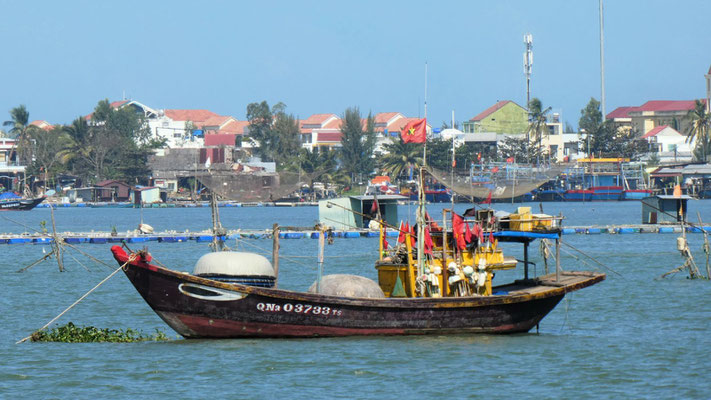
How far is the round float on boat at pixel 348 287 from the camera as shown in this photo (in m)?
26.5

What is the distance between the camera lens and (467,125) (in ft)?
583

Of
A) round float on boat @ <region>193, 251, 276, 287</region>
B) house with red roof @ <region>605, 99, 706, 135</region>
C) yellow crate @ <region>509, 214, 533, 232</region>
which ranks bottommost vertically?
round float on boat @ <region>193, 251, 276, 287</region>

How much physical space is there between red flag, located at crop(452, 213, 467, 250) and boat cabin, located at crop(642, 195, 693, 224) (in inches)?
1662

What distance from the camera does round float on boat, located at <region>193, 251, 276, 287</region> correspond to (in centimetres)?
2586

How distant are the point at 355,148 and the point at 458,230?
13362 cm

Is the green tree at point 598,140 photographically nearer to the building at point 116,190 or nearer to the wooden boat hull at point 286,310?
the building at point 116,190

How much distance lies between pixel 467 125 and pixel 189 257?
122003 mm

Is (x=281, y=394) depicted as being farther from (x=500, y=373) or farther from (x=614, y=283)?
(x=614, y=283)

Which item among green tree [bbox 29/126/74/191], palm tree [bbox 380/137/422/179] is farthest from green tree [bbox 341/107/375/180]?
green tree [bbox 29/126/74/191]

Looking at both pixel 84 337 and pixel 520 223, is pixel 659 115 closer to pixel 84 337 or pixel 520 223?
pixel 520 223

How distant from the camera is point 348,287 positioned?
2650cm

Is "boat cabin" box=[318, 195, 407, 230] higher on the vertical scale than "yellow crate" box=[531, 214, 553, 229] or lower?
lower

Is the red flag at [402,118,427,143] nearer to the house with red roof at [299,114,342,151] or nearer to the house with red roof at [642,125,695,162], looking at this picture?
the house with red roof at [299,114,342,151]

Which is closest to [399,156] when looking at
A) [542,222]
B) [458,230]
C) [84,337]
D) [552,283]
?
[552,283]
